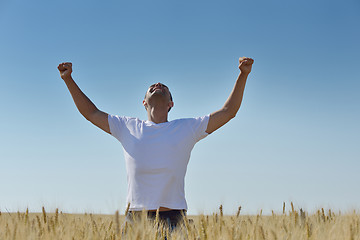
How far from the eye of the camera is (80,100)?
4.04 meters

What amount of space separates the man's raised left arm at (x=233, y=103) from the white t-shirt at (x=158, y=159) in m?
0.09

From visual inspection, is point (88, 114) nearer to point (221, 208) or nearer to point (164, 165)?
point (164, 165)

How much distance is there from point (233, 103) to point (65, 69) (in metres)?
1.90

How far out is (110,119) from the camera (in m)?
3.81

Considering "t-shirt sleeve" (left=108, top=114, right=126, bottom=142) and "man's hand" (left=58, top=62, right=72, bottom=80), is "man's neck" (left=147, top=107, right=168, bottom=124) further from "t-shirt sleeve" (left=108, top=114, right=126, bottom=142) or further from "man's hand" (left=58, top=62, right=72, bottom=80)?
"man's hand" (left=58, top=62, right=72, bottom=80)

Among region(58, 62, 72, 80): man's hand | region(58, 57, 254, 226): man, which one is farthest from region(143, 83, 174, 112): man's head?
A: region(58, 62, 72, 80): man's hand

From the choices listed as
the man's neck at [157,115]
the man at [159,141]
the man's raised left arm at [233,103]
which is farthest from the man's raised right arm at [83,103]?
the man's raised left arm at [233,103]

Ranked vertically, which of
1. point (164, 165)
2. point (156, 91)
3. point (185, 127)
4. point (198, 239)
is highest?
point (156, 91)

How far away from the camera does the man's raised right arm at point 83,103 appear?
12.7ft

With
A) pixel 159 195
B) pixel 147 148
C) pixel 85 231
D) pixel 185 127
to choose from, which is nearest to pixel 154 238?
pixel 85 231

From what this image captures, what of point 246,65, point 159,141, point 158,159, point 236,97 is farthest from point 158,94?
point 246,65

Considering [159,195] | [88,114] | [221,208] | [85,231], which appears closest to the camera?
[85,231]

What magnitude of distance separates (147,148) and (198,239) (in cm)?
140

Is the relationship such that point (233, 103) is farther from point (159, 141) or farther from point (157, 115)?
point (159, 141)
